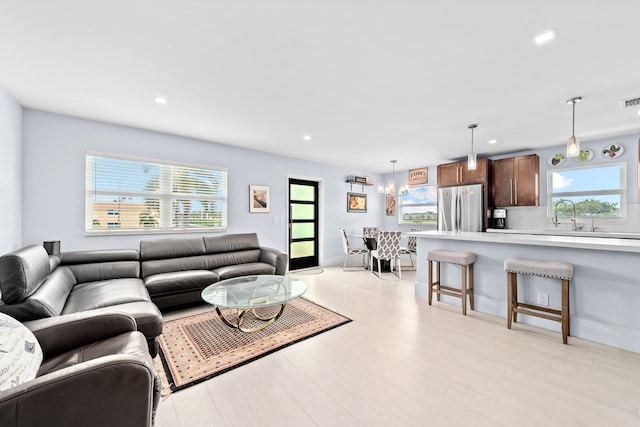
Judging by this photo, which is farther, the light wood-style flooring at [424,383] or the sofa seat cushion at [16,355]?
the light wood-style flooring at [424,383]

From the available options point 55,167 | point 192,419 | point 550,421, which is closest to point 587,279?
point 550,421

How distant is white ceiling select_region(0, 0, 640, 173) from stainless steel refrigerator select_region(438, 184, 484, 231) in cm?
158

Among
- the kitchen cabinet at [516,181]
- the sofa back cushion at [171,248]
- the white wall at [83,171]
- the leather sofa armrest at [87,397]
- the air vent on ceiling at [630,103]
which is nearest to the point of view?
the leather sofa armrest at [87,397]

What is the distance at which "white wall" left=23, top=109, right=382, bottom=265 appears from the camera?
3.07 m

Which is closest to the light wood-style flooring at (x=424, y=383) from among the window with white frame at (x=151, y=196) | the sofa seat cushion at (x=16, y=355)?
the sofa seat cushion at (x=16, y=355)

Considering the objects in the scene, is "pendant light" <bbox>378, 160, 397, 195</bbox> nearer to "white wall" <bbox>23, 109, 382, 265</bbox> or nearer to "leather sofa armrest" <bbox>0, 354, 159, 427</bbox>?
"white wall" <bbox>23, 109, 382, 265</bbox>

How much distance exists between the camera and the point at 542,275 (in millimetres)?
2527

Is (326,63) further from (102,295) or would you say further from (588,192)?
(588,192)

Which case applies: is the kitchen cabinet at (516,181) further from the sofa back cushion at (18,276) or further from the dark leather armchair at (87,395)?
the sofa back cushion at (18,276)

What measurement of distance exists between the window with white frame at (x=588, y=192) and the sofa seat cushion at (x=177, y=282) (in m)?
5.83

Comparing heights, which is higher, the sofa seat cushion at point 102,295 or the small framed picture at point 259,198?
the small framed picture at point 259,198

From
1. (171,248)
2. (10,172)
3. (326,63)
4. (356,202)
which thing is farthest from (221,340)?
(356,202)

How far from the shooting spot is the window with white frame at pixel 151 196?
343cm

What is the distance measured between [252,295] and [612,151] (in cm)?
579
